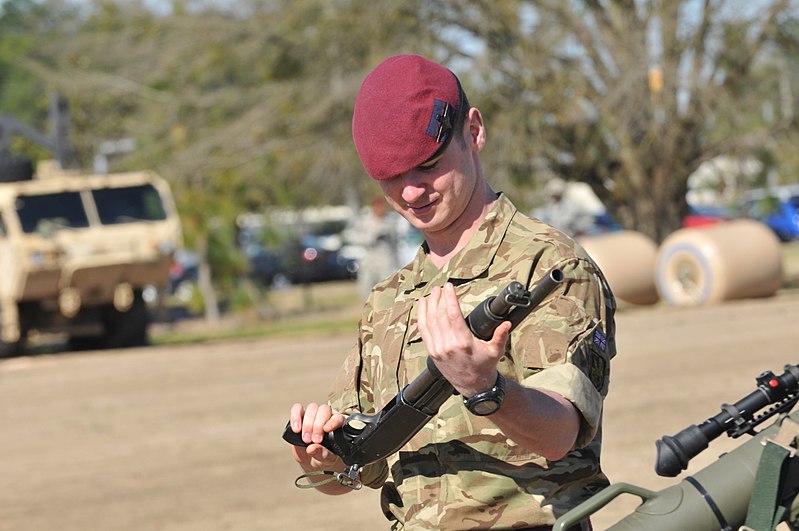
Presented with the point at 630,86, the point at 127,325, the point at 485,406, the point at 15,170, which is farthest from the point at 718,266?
the point at 485,406

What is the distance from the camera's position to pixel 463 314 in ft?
7.21

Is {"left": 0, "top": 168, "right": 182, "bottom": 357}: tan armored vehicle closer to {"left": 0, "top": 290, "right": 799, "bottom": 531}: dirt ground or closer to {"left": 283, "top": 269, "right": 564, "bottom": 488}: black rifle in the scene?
{"left": 0, "top": 290, "right": 799, "bottom": 531}: dirt ground

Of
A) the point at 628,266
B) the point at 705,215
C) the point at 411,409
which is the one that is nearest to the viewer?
the point at 411,409

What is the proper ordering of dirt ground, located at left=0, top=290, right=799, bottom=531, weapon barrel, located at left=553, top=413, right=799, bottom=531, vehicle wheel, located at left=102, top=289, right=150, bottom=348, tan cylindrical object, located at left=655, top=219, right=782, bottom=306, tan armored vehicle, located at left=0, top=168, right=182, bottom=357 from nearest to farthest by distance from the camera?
weapon barrel, located at left=553, top=413, right=799, bottom=531 < dirt ground, located at left=0, top=290, right=799, bottom=531 < tan cylindrical object, located at left=655, top=219, right=782, bottom=306 < tan armored vehicle, located at left=0, top=168, right=182, bottom=357 < vehicle wheel, located at left=102, top=289, right=150, bottom=348

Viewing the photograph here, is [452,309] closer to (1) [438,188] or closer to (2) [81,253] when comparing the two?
(1) [438,188]

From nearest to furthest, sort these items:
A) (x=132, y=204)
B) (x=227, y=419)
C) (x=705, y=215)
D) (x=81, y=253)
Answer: (x=227, y=419) → (x=81, y=253) → (x=132, y=204) → (x=705, y=215)

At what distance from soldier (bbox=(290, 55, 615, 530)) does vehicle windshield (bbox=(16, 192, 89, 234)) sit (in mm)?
15857

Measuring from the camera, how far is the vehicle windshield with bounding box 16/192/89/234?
17.8 metres

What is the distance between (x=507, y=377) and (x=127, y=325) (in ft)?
57.0

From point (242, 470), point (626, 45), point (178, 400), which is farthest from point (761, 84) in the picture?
point (242, 470)

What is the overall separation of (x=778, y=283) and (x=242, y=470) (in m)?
10.9

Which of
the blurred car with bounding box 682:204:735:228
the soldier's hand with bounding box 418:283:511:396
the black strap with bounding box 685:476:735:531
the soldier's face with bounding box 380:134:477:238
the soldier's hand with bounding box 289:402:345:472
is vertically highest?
the soldier's face with bounding box 380:134:477:238

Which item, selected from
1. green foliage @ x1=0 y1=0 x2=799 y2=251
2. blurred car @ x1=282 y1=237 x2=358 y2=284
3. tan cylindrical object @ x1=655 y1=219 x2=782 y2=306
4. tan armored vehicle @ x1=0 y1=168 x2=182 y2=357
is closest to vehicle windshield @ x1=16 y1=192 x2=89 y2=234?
tan armored vehicle @ x1=0 y1=168 x2=182 y2=357

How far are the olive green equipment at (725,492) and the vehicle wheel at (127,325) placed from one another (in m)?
17.3
